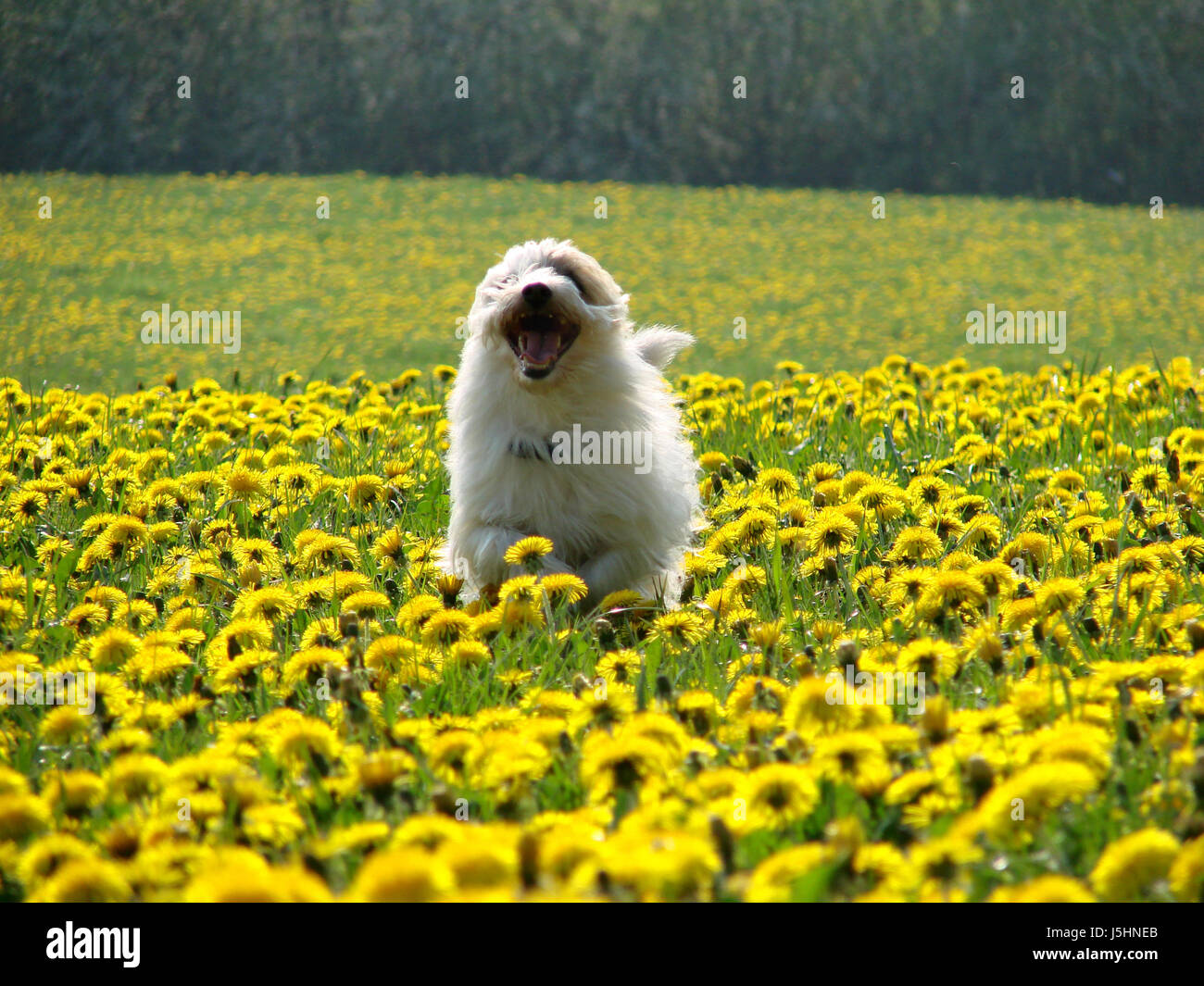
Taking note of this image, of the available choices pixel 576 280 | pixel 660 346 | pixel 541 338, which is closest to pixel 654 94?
pixel 660 346

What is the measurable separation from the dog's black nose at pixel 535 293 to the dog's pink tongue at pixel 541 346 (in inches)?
6.5

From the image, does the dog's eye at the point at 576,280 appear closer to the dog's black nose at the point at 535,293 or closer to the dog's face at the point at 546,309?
the dog's face at the point at 546,309

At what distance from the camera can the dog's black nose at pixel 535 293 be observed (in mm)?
3820

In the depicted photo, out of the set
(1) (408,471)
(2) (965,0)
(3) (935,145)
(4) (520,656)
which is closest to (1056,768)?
(4) (520,656)

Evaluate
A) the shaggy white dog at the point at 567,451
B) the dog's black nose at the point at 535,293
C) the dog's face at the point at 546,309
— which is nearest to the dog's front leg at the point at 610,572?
the shaggy white dog at the point at 567,451

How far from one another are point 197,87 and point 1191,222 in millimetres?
15955

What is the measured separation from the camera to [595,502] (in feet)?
13.0

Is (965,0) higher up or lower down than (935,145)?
higher up

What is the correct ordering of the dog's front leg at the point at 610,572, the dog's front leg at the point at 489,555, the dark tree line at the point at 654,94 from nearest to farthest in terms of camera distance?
1. the dog's front leg at the point at 489,555
2. the dog's front leg at the point at 610,572
3. the dark tree line at the point at 654,94

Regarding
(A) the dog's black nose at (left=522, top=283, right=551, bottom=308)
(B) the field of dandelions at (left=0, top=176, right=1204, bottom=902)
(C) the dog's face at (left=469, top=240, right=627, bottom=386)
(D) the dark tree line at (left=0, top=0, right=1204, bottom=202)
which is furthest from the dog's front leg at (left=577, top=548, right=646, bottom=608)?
(D) the dark tree line at (left=0, top=0, right=1204, bottom=202)

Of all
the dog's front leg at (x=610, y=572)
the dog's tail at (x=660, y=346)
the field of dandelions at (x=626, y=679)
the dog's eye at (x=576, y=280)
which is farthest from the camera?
the dog's tail at (x=660, y=346)

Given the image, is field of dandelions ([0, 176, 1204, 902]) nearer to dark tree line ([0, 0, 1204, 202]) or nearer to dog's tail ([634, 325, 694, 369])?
dog's tail ([634, 325, 694, 369])

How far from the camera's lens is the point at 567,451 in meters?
4.00

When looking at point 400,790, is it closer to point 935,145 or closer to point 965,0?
point 935,145
